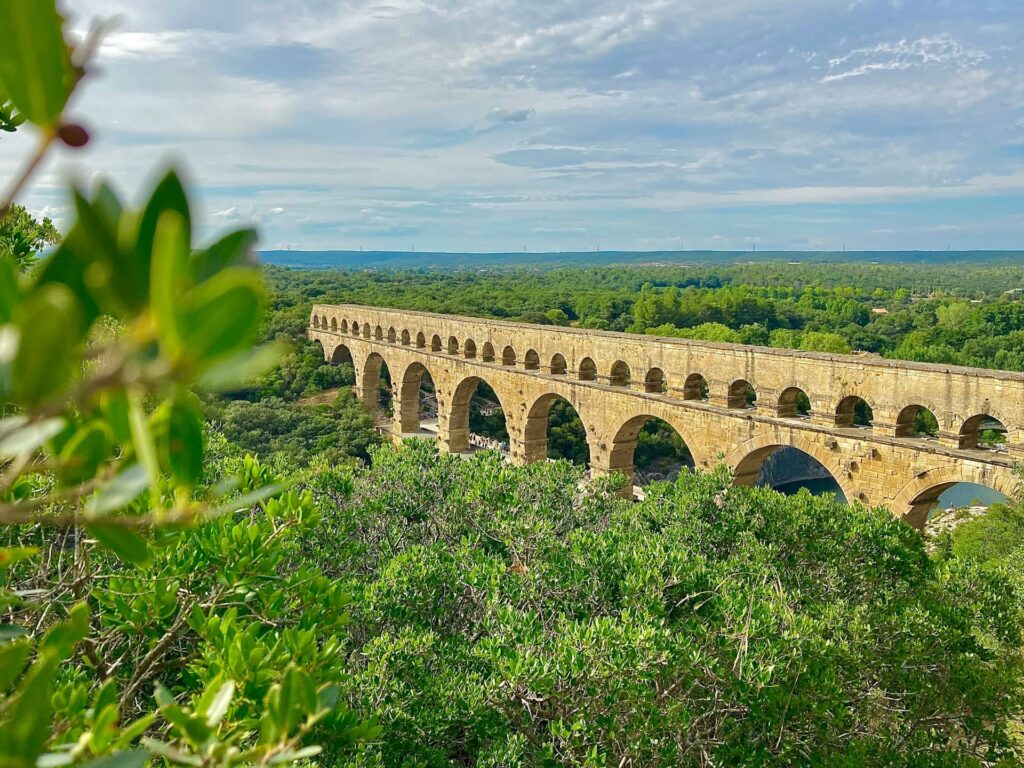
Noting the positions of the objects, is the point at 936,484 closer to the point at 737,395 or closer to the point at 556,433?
the point at 737,395

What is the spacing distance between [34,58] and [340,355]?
105ft

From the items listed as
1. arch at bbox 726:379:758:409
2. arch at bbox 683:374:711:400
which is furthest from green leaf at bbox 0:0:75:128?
arch at bbox 683:374:711:400

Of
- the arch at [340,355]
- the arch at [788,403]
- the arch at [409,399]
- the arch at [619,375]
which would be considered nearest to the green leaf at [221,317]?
the arch at [788,403]

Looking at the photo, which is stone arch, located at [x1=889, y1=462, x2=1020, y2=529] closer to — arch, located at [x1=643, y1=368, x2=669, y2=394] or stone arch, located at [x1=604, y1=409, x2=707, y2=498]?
stone arch, located at [x1=604, y1=409, x2=707, y2=498]

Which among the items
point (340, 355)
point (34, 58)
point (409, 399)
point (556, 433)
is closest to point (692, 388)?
point (556, 433)

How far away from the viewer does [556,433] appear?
2584 centimetres

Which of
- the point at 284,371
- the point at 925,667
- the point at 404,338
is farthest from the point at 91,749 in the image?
the point at 284,371

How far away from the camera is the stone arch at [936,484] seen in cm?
1038

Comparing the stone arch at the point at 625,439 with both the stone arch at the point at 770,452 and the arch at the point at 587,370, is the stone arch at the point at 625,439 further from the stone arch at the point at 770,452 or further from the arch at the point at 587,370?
the stone arch at the point at 770,452

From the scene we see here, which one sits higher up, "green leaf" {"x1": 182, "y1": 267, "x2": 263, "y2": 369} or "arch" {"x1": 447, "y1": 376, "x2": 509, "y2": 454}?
"green leaf" {"x1": 182, "y1": 267, "x2": 263, "y2": 369}

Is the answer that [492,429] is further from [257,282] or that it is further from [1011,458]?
[257,282]

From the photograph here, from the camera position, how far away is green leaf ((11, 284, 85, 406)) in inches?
24.9

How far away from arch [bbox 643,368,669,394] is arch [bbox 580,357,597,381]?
1811mm

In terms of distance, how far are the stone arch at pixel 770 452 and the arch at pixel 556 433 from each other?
3.42m
